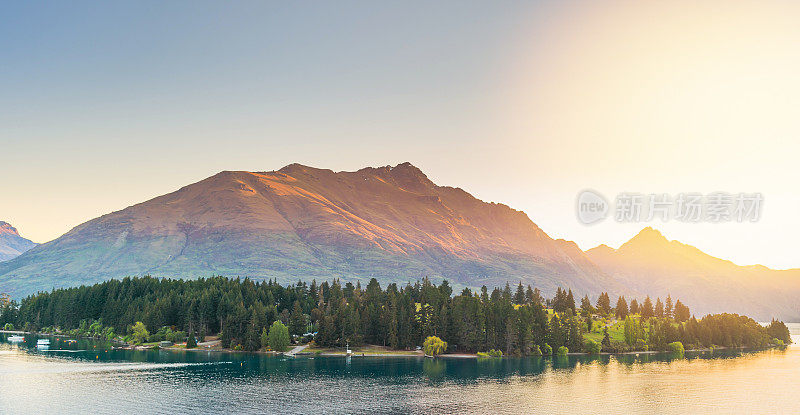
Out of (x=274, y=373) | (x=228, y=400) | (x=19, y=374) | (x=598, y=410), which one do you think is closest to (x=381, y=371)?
(x=274, y=373)

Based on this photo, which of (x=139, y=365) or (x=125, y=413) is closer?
(x=125, y=413)

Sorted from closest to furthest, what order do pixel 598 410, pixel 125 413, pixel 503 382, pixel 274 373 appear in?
pixel 125 413, pixel 598 410, pixel 503 382, pixel 274 373

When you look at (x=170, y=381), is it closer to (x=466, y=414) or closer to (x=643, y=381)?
(x=466, y=414)

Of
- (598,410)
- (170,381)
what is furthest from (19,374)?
(598,410)

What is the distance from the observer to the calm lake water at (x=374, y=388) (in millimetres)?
128875

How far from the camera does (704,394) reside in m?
150

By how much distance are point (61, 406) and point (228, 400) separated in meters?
34.5

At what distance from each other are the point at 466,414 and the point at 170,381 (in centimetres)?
8319

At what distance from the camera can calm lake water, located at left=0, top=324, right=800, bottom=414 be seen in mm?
128875

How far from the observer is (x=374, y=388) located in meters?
150

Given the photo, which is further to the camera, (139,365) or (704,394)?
(139,365)

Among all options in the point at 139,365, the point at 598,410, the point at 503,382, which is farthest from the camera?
the point at 139,365

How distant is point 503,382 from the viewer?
162 m

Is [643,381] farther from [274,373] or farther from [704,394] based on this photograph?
[274,373]
